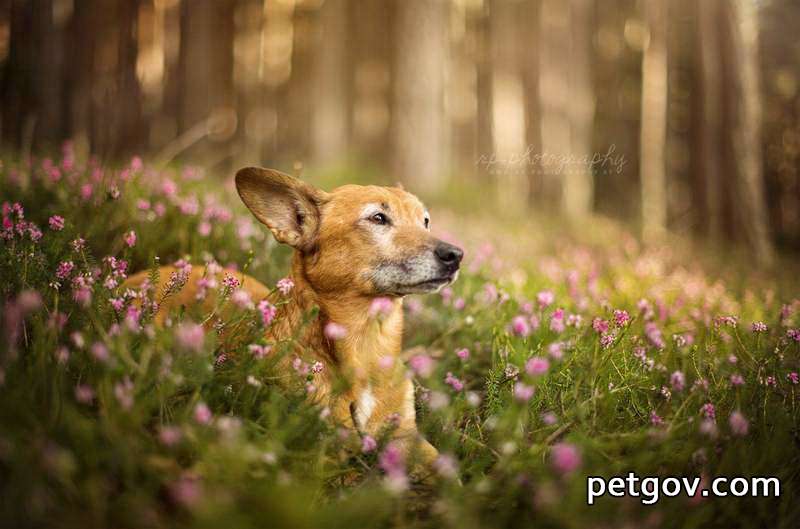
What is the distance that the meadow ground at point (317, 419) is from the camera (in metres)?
1.61

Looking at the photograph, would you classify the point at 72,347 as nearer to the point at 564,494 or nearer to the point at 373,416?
the point at 373,416

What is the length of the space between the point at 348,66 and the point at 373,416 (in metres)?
24.7

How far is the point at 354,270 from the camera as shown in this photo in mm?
3127

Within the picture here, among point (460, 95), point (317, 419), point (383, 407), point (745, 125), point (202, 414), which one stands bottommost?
point (383, 407)

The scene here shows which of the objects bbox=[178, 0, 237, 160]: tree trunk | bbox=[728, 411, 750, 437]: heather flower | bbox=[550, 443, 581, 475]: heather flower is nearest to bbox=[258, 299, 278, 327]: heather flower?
bbox=[550, 443, 581, 475]: heather flower

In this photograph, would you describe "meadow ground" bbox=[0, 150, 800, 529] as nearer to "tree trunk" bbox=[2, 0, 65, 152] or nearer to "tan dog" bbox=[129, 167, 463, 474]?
"tan dog" bbox=[129, 167, 463, 474]

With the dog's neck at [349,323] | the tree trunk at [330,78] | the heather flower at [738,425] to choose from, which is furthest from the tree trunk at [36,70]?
the tree trunk at [330,78]

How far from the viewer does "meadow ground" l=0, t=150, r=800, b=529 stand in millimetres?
1612

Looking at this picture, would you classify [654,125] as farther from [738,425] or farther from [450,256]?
[738,425]

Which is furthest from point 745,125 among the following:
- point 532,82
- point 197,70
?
point 197,70

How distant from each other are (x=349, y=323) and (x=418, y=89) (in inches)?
331

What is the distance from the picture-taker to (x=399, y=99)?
10688 mm

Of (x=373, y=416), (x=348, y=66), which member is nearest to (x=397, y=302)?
(x=373, y=416)

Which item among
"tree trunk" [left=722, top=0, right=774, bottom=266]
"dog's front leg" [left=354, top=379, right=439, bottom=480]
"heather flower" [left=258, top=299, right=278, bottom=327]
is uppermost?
"tree trunk" [left=722, top=0, right=774, bottom=266]
